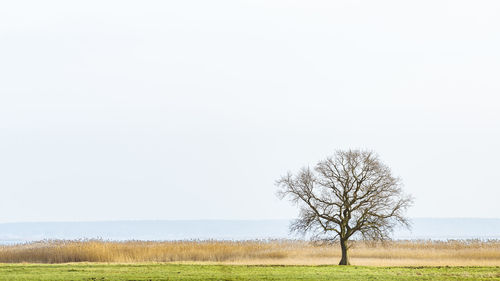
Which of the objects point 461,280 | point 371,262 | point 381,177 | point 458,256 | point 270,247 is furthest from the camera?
point 270,247

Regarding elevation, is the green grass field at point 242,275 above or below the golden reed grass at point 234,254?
below

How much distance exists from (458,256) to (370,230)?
12384 millimetres

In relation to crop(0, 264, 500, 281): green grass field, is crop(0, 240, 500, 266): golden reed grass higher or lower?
higher

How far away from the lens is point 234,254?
57.2 m

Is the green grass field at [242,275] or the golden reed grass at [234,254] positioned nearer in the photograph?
the green grass field at [242,275]

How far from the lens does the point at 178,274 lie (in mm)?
36375

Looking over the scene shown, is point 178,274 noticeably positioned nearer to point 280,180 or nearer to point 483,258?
point 280,180

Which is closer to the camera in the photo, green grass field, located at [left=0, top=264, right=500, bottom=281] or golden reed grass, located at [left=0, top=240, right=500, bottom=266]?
green grass field, located at [left=0, top=264, right=500, bottom=281]

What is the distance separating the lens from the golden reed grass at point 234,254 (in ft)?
179

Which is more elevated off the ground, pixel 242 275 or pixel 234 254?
pixel 234 254

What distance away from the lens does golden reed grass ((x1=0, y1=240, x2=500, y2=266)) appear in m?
54.6

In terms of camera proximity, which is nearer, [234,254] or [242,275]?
[242,275]

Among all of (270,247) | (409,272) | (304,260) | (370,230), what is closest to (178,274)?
(409,272)

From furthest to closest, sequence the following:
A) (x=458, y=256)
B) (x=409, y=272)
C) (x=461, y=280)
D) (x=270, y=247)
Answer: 1. (x=270, y=247)
2. (x=458, y=256)
3. (x=409, y=272)
4. (x=461, y=280)
